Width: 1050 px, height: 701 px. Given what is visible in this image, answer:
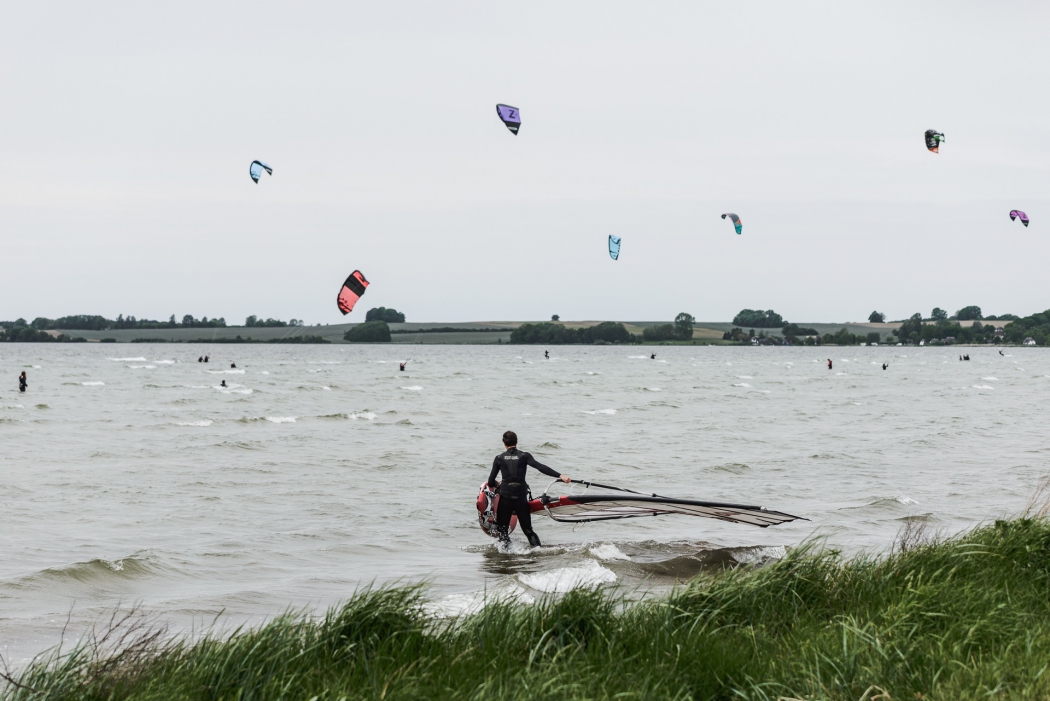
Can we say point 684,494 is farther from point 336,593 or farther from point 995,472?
point 336,593

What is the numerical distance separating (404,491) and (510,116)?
350 inches

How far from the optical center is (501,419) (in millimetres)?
37438

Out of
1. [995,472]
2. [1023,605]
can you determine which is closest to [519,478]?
[1023,605]

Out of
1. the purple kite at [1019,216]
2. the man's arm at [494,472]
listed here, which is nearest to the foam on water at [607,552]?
the man's arm at [494,472]

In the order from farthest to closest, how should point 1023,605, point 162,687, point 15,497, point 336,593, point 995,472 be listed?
point 995,472, point 15,497, point 336,593, point 1023,605, point 162,687

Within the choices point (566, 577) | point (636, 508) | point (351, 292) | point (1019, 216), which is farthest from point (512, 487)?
point (1019, 216)

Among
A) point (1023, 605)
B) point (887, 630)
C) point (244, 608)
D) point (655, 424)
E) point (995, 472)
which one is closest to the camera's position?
point (887, 630)

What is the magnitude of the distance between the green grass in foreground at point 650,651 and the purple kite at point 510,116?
15.5 meters

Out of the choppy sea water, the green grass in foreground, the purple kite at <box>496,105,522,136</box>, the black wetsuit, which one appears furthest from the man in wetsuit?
the purple kite at <box>496,105,522,136</box>

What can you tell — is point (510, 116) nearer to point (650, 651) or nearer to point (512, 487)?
point (512, 487)

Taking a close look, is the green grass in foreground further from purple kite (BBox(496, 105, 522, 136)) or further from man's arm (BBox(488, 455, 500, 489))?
purple kite (BBox(496, 105, 522, 136))

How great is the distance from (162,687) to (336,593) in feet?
19.9

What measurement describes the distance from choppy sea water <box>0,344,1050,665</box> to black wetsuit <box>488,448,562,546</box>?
47 cm

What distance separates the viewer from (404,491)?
19000mm
